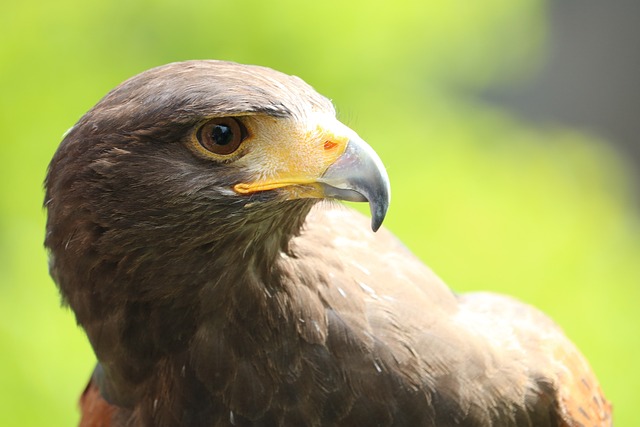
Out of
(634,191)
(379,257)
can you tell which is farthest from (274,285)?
(634,191)

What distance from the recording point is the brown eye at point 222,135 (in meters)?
2.49

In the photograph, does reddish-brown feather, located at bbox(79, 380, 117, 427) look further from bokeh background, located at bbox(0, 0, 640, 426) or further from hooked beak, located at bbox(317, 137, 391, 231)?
bokeh background, located at bbox(0, 0, 640, 426)

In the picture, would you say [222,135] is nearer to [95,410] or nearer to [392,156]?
[95,410]

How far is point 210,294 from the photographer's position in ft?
9.11

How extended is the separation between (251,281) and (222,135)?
462 mm

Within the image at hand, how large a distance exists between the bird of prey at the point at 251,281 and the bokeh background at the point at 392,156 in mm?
2788

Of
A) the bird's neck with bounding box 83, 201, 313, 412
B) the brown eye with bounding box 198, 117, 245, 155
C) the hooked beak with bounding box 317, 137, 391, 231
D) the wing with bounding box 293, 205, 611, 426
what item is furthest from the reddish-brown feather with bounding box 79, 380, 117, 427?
the hooked beak with bounding box 317, 137, 391, 231

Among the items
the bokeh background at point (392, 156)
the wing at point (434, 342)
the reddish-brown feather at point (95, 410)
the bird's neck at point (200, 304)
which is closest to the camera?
the bird's neck at point (200, 304)

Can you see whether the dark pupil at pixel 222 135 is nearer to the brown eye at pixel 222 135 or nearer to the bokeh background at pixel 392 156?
the brown eye at pixel 222 135

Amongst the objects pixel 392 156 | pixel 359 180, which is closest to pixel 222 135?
pixel 359 180

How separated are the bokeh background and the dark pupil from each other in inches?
130

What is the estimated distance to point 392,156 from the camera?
6.43 meters

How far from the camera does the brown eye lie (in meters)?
2.49

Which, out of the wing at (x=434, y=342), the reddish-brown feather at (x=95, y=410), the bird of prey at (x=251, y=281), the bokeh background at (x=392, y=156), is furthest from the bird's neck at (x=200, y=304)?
the bokeh background at (x=392, y=156)
